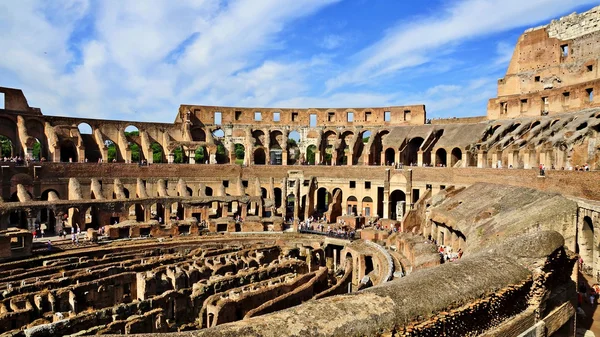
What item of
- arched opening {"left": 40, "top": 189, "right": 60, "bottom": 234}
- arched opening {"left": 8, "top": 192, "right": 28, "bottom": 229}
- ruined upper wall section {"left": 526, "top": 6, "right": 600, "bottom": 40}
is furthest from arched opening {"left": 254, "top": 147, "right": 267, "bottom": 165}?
ruined upper wall section {"left": 526, "top": 6, "right": 600, "bottom": 40}

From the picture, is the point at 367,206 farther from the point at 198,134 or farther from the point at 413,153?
the point at 198,134

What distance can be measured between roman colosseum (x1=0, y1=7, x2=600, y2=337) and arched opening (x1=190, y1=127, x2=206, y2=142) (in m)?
0.30

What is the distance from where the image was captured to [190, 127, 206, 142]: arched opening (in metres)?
42.5

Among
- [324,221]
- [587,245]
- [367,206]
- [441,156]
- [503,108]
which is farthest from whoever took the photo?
[441,156]

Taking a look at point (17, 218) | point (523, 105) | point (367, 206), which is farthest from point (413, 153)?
point (17, 218)

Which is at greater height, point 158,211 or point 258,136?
point 258,136

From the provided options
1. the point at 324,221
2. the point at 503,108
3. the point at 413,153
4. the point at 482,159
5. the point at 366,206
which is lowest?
the point at 324,221

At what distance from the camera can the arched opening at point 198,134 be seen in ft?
140

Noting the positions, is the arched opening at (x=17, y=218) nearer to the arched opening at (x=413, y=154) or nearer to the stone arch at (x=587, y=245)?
the arched opening at (x=413, y=154)

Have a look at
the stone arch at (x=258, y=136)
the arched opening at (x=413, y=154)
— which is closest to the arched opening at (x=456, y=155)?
the arched opening at (x=413, y=154)

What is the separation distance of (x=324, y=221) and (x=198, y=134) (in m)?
17.7

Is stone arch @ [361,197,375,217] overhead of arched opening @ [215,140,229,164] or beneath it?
beneath

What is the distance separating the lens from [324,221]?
33250 mm

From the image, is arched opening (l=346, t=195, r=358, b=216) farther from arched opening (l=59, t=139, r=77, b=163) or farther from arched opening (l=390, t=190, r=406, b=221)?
arched opening (l=59, t=139, r=77, b=163)
